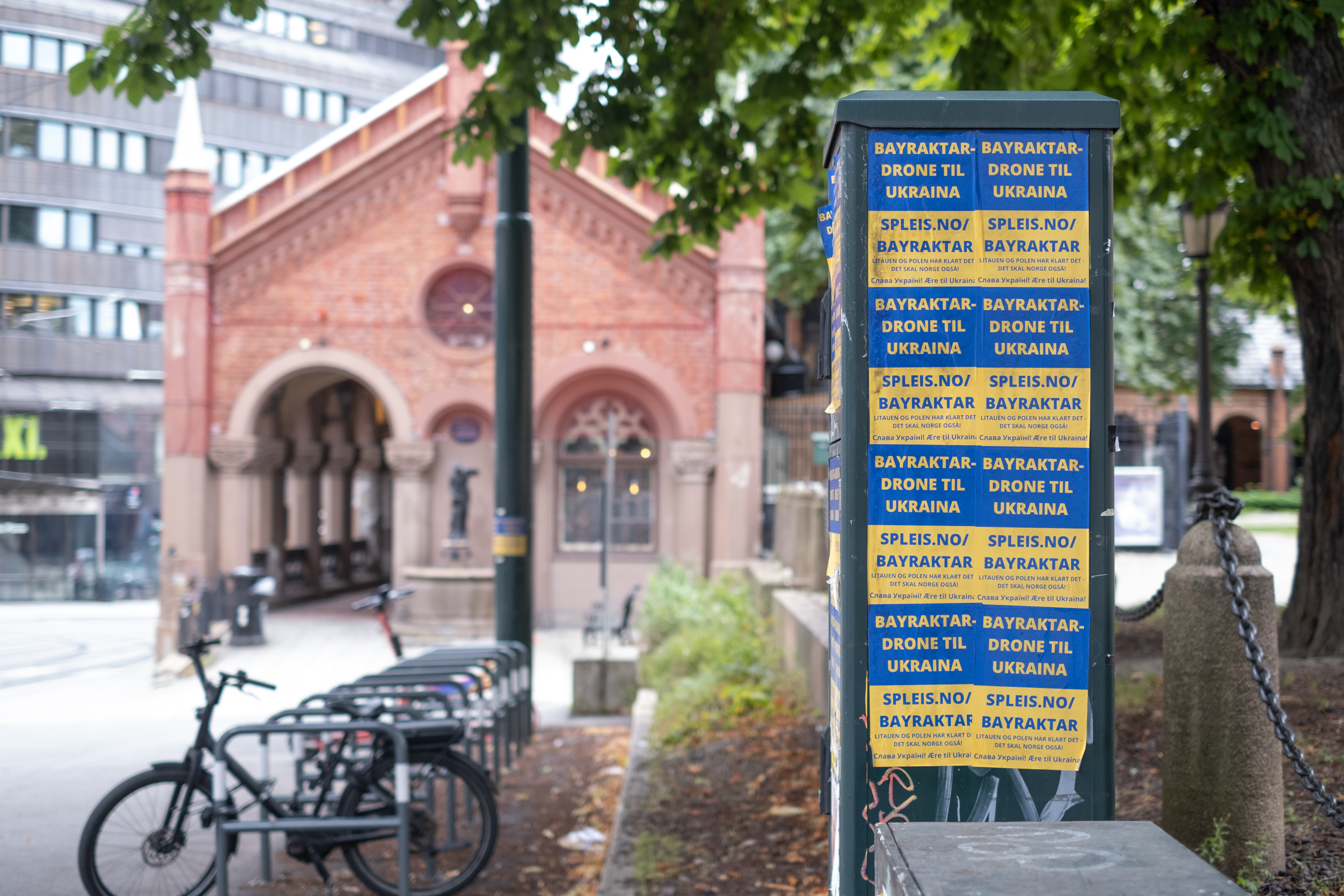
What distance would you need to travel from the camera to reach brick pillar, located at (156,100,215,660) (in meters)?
18.4

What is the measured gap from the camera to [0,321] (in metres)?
14.2

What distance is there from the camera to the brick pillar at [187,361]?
18.4 metres

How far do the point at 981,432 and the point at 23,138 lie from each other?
Result: 1187 cm

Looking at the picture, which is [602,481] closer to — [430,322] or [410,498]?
[410,498]

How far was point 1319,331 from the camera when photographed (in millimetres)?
6051

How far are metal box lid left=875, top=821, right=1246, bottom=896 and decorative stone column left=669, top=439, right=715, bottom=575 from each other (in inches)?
640

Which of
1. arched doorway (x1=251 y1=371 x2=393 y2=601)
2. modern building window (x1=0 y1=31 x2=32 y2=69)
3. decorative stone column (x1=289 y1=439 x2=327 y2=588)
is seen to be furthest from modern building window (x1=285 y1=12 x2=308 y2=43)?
modern building window (x1=0 y1=31 x2=32 y2=69)

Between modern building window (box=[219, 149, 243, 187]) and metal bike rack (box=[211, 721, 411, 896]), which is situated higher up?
modern building window (box=[219, 149, 243, 187])

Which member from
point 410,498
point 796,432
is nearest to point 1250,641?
point 796,432

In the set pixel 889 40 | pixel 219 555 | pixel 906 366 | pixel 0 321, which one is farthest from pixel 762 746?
pixel 219 555

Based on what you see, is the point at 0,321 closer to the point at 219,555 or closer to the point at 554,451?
the point at 219,555

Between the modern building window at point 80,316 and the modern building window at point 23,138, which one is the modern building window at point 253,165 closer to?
the modern building window at point 80,316

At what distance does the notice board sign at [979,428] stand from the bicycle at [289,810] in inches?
117

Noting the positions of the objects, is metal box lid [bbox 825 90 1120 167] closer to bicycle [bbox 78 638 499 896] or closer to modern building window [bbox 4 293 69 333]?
bicycle [bbox 78 638 499 896]
